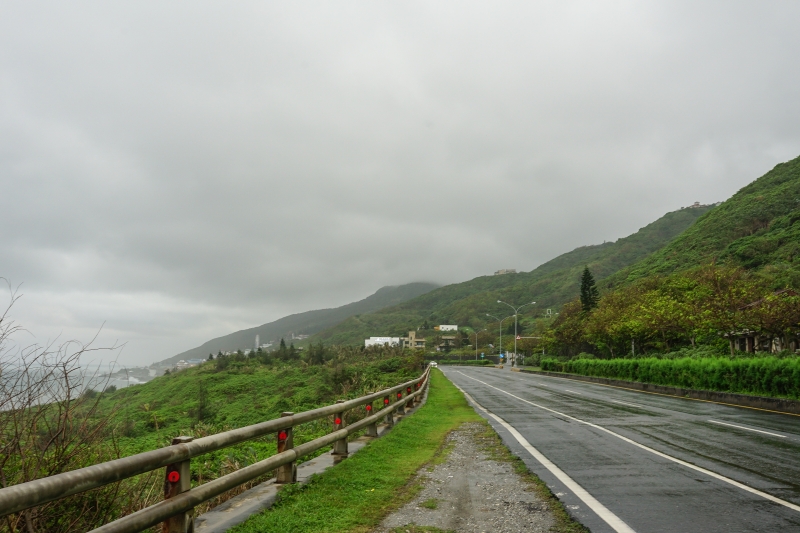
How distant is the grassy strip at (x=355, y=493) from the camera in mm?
5238

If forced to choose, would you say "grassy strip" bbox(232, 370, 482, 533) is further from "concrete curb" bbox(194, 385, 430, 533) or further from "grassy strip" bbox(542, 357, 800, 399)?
"grassy strip" bbox(542, 357, 800, 399)

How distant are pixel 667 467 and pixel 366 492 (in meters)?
4.52

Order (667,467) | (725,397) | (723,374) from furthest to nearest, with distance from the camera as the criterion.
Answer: (723,374)
(725,397)
(667,467)

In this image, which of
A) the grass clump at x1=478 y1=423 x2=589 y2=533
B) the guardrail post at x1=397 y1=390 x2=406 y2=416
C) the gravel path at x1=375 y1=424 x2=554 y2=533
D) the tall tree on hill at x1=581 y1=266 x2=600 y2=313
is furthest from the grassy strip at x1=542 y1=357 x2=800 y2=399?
the tall tree on hill at x1=581 y1=266 x2=600 y2=313

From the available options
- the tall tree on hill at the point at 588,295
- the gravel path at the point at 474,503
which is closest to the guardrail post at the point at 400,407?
the gravel path at the point at 474,503

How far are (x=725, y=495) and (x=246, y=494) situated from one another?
5306 mm

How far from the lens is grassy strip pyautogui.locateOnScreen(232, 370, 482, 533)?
206 inches

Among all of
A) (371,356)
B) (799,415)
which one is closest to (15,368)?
(799,415)

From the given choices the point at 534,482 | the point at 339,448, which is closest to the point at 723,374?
the point at 534,482

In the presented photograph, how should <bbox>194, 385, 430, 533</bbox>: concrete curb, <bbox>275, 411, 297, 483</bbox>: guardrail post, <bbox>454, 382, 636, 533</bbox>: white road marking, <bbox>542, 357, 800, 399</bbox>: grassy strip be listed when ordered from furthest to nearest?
<bbox>542, 357, 800, 399</bbox>: grassy strip → <bbox>275, 411, 297, 483</bbox>: guardrail post → <bbox>454, 382, 636, 533</bbox>: white road marking → <bbox>194, 385, 430, 533</bbox>: concrete curb

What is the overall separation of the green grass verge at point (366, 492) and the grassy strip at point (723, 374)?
52.6ft

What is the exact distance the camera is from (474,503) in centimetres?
632

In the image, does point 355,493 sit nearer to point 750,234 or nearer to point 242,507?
point 242,507

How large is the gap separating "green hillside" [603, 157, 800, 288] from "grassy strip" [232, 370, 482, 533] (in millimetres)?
65342
